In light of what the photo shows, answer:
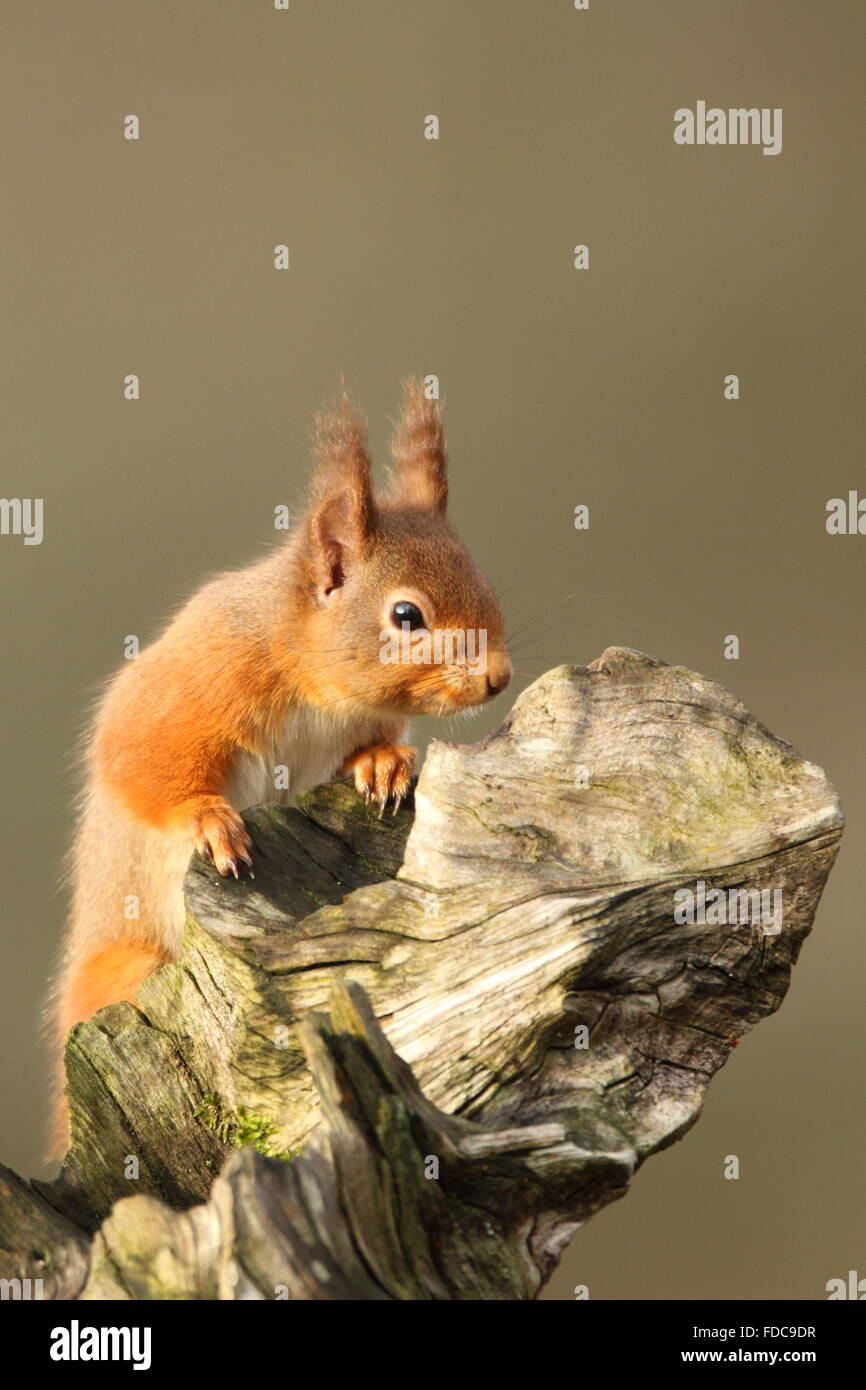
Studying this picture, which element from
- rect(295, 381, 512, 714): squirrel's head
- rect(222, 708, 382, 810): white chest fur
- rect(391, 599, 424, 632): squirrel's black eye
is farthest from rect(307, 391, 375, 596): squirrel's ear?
rect(222, 708, 382, 810): white chest fur

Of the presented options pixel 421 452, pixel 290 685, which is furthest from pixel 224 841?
pixel 421 452

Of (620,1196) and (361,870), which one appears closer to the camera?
(620,1196)

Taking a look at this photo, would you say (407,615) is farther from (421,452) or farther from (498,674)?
(421,452)

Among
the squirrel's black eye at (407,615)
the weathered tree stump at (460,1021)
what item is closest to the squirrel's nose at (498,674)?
the squirrel's black eye at (407,615)

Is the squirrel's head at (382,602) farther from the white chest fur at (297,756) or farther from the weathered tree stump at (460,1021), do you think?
the weathered tree stump at (460,1021)

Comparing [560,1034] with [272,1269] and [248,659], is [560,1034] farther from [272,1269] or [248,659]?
[248,659]

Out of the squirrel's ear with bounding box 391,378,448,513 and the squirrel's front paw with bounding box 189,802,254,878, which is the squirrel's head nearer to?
the squirrel's ear with bounding box 391,378,448,513

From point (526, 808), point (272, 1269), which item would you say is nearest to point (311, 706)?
point (526, 808)
